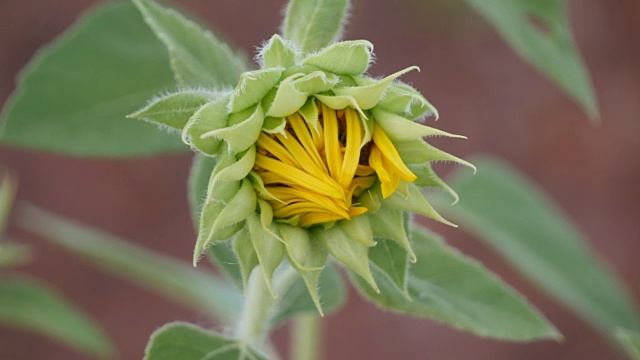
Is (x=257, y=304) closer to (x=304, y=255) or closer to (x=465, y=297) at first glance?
(x=304, y=255)

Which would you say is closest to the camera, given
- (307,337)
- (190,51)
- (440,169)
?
(190,51)

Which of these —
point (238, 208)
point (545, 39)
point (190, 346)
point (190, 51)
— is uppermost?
point (545, 39)

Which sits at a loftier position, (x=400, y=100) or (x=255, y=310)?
(x=400, y=100)

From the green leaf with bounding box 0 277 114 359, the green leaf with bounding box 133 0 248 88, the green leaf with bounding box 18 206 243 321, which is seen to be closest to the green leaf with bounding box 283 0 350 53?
the green leaf with bounding box 133 0 248 88

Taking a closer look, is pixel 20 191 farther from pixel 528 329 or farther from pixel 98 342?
pixel 528 329

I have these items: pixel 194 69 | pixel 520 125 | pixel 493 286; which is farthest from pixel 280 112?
pixel 520 125

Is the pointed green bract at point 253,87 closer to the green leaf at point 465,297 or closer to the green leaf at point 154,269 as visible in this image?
the green leaf at point 465,297

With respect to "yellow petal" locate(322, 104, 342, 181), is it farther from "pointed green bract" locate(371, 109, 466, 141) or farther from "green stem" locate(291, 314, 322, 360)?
"green stem" locate(291, 314, 322, 360)

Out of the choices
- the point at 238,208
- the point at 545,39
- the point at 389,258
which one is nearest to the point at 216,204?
the point at 238,208
